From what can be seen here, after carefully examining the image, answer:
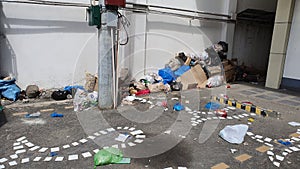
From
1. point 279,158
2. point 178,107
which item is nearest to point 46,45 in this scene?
point 178,107

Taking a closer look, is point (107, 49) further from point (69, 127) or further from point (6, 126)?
point (6, 126)

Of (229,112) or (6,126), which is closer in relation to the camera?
(6,126)

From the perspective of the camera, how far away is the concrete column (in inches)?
239

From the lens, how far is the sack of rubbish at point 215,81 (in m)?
6.48

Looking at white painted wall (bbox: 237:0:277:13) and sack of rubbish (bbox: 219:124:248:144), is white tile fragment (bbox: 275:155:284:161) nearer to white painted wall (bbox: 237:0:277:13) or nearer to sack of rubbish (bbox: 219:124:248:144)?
sack of rubbish (bbox: 219:124:248:144)

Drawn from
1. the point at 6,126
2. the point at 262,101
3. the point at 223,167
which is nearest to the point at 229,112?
the point at 262,101

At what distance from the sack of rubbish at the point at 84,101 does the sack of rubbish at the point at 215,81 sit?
3.42 metres

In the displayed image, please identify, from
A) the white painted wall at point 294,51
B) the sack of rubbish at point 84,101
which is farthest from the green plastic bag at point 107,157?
the white painted wall at point 294,51

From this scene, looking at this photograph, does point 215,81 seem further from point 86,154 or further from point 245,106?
point 86,154

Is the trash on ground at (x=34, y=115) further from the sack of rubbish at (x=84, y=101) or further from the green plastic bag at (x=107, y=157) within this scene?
the green plastic bag at (x=107, y=157)

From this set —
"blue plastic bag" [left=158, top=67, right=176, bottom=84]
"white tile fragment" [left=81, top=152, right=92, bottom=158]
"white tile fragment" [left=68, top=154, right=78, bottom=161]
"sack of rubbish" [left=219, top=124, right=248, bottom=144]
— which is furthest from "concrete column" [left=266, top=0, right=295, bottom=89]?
"white tile fragment" [left=68, top=154, right=78, bottom=161]

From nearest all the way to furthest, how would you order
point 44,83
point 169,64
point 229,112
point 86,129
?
point 86,129
point 229,112
point 44,83
point 169,64

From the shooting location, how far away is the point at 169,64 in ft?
22.0

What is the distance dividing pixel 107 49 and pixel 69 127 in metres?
1.50
